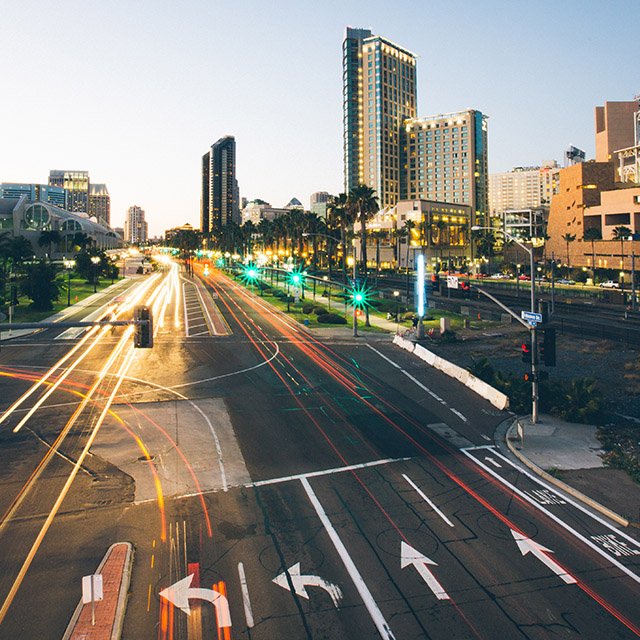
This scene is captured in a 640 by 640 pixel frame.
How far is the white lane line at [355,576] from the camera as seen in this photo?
11.0 meters

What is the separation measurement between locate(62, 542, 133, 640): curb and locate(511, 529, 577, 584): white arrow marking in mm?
10254

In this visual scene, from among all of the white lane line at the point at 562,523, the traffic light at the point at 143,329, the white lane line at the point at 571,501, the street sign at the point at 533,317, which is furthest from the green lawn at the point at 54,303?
the white lane line at the point at 571,501

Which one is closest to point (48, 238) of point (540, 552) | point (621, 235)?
point (621, 235)

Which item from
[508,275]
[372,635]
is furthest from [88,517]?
[508,275]

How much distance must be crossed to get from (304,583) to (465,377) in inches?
904

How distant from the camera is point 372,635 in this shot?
10742mm

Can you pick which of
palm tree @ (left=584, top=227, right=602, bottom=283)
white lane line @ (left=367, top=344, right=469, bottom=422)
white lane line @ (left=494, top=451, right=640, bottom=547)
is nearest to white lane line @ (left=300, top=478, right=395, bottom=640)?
white lane line @ (left=494, top=451, right=640, bottom=547)

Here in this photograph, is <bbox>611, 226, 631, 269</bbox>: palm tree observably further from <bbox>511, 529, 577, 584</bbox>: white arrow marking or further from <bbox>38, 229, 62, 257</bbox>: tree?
<bbox>38, 229, 62, 257</bbox>: tree

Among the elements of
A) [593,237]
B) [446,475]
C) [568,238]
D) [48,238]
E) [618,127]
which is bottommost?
A: [446,475]

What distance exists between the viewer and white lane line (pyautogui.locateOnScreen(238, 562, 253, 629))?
11.2 m

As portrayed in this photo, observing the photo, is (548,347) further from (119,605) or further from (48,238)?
(48,238)

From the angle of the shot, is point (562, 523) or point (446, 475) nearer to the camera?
point (562, 523)

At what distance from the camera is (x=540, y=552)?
13938 millimetres

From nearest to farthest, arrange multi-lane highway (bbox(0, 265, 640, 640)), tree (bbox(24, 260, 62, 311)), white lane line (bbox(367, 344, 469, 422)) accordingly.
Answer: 1. multi-lane highway (bbox(0, 265, 640, 640))
2. white lane line (bbox(367, 344, 469, 422))
3. tree (bbox(24, 260, 62, 311))
